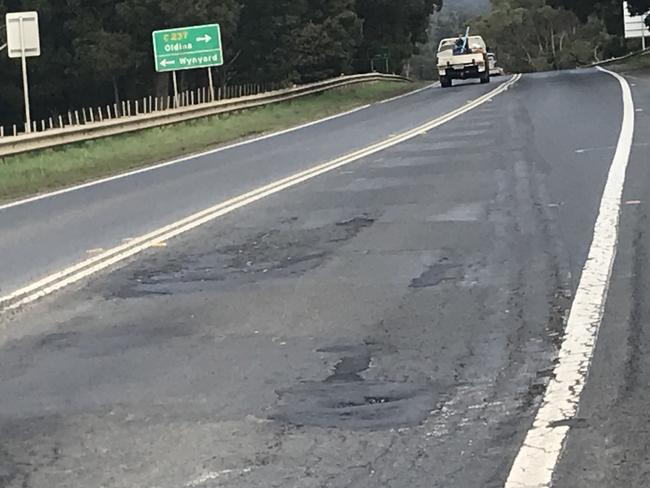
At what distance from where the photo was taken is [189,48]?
37438 mm

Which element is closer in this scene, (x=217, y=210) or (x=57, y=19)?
(x=217, y=210)

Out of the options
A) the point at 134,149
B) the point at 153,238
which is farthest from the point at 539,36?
the point at 153,238

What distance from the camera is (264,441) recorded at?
561 centimetres

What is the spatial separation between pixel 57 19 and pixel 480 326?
45.8 m

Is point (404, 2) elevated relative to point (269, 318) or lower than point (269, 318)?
elevated

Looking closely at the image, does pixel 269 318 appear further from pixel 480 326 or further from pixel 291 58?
pixel 291 58

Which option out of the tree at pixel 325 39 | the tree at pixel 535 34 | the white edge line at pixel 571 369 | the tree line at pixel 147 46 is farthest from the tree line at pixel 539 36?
the white edge line at pixel 571 369

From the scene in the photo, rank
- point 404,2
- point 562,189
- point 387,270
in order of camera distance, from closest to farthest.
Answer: point 387,270 → point 562,189 → point 404,2

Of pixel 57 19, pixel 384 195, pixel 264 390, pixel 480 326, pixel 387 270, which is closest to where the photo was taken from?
pixel 264 390

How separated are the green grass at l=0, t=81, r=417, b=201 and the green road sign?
259cm

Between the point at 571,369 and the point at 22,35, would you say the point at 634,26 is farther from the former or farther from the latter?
the point at 571,369

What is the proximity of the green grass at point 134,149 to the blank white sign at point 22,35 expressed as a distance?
2293 mm

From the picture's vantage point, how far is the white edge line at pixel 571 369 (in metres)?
5.05

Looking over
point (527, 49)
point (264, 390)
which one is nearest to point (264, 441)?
point (264, 390)
